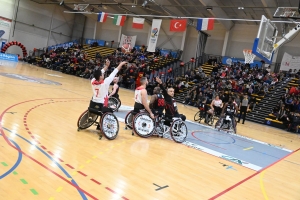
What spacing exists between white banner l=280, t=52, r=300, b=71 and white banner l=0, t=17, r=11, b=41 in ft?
80.8

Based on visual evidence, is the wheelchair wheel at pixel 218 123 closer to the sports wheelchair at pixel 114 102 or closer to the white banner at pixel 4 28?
the sports wheelchair at pixel 114 102

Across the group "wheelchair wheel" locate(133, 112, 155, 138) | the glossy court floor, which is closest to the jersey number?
"wheelchair wheel" locate(133, 112, 155, 138)

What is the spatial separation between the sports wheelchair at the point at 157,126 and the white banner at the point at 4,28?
25.2m

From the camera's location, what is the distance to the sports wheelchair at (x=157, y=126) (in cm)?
582

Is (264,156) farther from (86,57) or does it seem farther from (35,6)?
(35,6)

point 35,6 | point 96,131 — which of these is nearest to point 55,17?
point 35,6

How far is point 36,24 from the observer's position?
28625 millimetres

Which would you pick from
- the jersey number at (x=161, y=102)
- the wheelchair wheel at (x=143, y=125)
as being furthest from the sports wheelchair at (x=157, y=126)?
the jersey number at (x=161, y=102)

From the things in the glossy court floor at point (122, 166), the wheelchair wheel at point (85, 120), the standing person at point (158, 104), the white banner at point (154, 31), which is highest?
the white banner at point (154, 31)

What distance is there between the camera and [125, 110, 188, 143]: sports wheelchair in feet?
19.1

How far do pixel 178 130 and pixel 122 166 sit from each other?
2.28m

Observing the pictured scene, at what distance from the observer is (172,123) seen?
588 centimetres

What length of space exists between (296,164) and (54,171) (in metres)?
5.14

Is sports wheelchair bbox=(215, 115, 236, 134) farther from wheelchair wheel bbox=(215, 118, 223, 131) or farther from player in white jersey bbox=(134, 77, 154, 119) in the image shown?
player in white jersey bbox=(134, 77, 154, 119)
